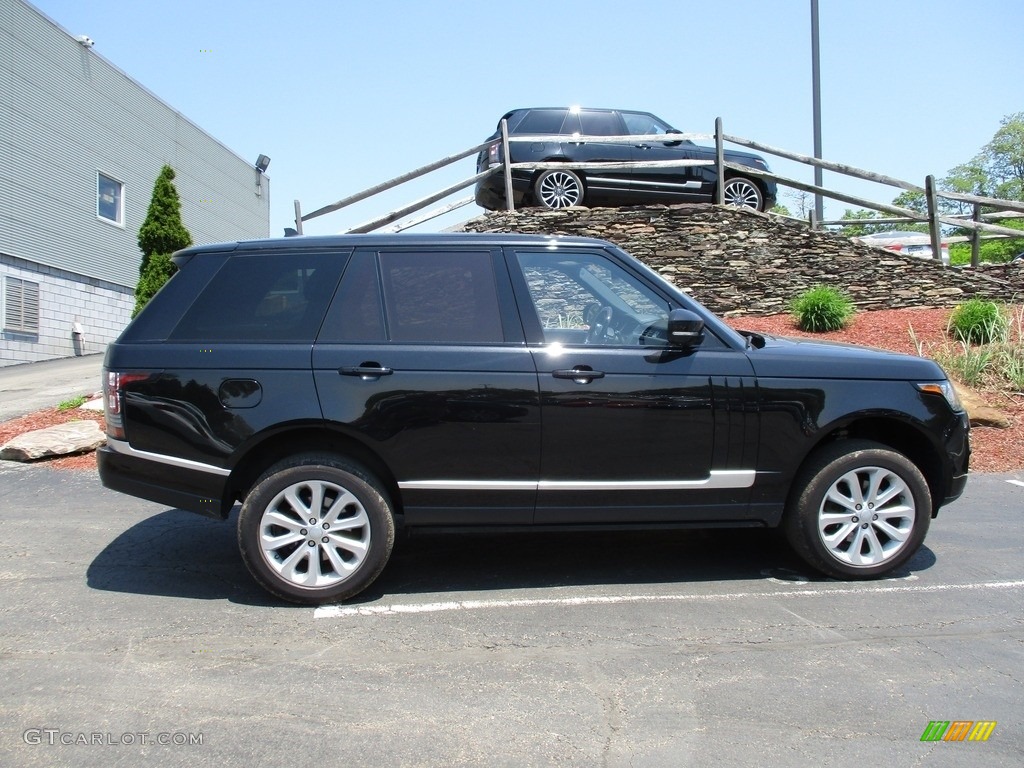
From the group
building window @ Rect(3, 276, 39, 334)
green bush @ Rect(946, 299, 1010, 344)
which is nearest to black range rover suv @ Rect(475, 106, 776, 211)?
green bush @ Rect(946, 299, 1010, 344)

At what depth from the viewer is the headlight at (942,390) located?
4.84 m

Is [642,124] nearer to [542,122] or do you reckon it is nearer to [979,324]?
[542,122]

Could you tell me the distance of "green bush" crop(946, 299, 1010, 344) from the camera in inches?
415

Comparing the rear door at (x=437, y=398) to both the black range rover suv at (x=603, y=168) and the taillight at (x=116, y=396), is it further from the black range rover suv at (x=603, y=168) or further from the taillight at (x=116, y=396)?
the black range rover suv at (x=603, y=168)

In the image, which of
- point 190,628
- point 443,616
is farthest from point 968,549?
point 190,628

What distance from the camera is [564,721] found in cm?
326

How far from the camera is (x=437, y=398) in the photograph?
4.47 metres

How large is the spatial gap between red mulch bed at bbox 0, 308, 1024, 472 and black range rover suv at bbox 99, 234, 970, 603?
3764 mm

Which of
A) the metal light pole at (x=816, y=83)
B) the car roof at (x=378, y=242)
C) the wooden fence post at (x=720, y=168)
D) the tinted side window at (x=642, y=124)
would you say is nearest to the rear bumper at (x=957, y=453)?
the car roof at (x=378, y=242)

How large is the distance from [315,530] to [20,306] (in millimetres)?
16587

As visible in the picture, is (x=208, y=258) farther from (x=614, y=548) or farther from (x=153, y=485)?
(x=614, y=548)

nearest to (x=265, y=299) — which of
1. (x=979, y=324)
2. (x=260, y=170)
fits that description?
(x=979, y=324)

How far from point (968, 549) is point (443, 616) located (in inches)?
136

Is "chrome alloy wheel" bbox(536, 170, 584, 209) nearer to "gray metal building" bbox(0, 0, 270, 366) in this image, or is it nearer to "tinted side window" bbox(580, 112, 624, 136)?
"tinted side window" bbox(580, 112, 624, 136)
